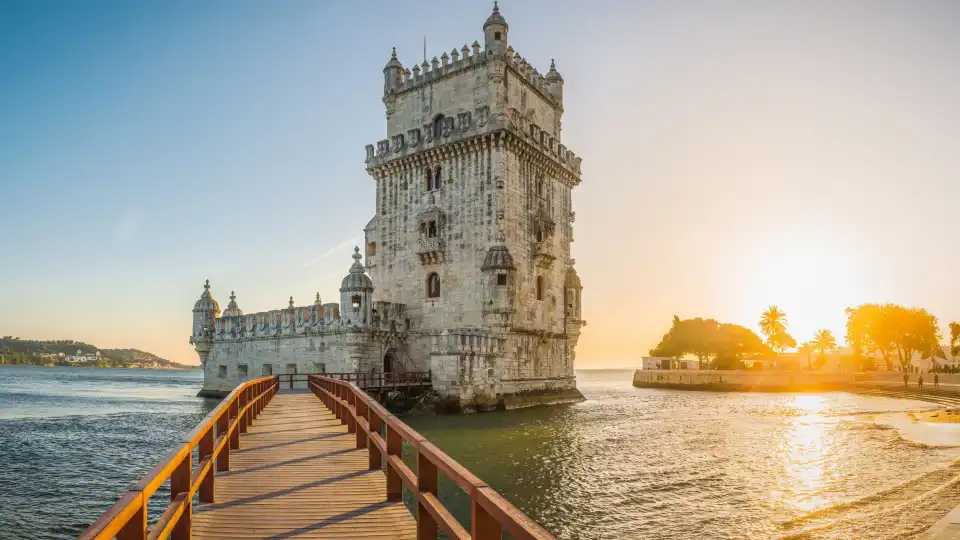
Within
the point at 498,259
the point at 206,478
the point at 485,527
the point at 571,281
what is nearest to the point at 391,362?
the point at 498,259

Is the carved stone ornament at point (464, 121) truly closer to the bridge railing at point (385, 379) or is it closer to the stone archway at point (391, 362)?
the stone archway at point (391, 362)

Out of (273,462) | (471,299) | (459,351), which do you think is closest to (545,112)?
(471,299)

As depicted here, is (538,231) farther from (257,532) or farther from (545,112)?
(257,532)

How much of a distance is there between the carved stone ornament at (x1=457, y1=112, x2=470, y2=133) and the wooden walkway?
29.2 metres

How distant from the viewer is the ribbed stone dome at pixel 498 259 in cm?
3759

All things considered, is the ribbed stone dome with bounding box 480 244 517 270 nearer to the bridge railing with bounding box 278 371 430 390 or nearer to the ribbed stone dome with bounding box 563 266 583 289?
the bridge railing with bounding box 278 371 430 390

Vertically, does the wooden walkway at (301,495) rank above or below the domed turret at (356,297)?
below

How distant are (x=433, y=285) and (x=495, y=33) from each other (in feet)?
53.0

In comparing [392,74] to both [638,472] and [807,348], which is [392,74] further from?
[807,348]

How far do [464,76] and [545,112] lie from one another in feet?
25.0

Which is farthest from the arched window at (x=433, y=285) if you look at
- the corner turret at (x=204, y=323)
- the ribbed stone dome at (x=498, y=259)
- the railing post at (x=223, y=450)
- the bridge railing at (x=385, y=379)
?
the railing post at (x=223, y=450)

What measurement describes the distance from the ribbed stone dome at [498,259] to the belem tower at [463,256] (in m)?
0.07

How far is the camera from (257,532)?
6883mm

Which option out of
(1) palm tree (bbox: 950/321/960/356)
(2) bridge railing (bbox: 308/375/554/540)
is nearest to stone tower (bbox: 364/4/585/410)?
(2) bridge railing (bbox: 308/375/554/540)
